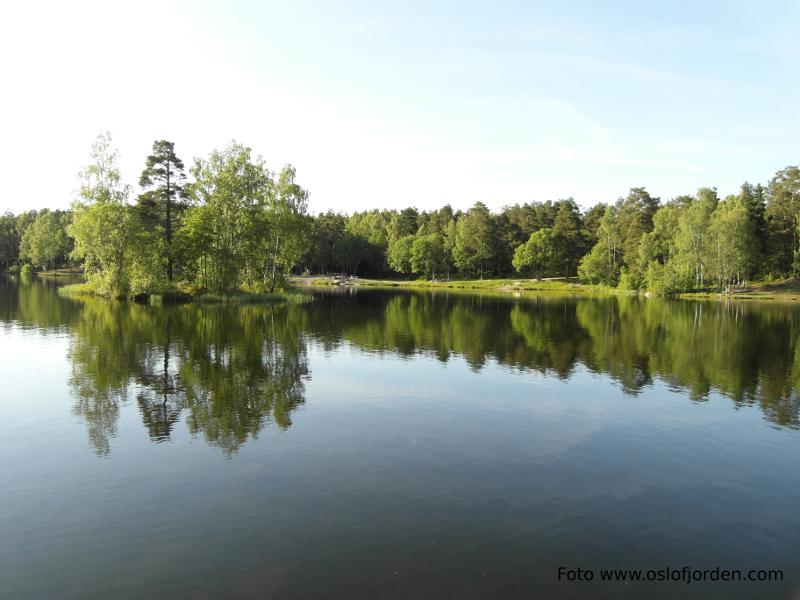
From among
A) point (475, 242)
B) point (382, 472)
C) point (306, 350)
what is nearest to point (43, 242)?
point (475, 242)

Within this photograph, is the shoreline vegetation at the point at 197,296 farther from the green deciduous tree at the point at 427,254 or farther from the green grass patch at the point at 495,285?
the green deciduous tree at the point at 427,254

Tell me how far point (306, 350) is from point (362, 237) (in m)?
135

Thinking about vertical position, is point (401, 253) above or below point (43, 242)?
below

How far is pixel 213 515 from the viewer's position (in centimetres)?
1257

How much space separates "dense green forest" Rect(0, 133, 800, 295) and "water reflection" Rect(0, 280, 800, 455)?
11613 mm

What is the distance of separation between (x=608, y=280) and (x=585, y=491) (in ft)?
397

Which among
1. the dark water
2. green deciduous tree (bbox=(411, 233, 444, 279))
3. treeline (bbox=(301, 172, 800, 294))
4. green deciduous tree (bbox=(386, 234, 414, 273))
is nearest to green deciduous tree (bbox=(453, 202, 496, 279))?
treeline (bbox=(301, 172, 800, 294))

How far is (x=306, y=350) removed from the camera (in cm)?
3678

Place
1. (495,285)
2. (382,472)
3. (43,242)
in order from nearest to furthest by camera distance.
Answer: (382,472) → (495,285) → (43,242)

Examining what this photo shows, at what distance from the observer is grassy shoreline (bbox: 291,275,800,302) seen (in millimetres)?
103188

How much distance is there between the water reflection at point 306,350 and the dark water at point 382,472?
0.86 feet

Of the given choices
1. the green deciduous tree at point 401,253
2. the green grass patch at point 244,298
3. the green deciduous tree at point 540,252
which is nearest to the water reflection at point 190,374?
the green grass patch at point 244,298

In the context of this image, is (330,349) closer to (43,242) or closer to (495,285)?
(495,285)

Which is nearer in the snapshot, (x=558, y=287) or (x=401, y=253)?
(x=558, y=287)
